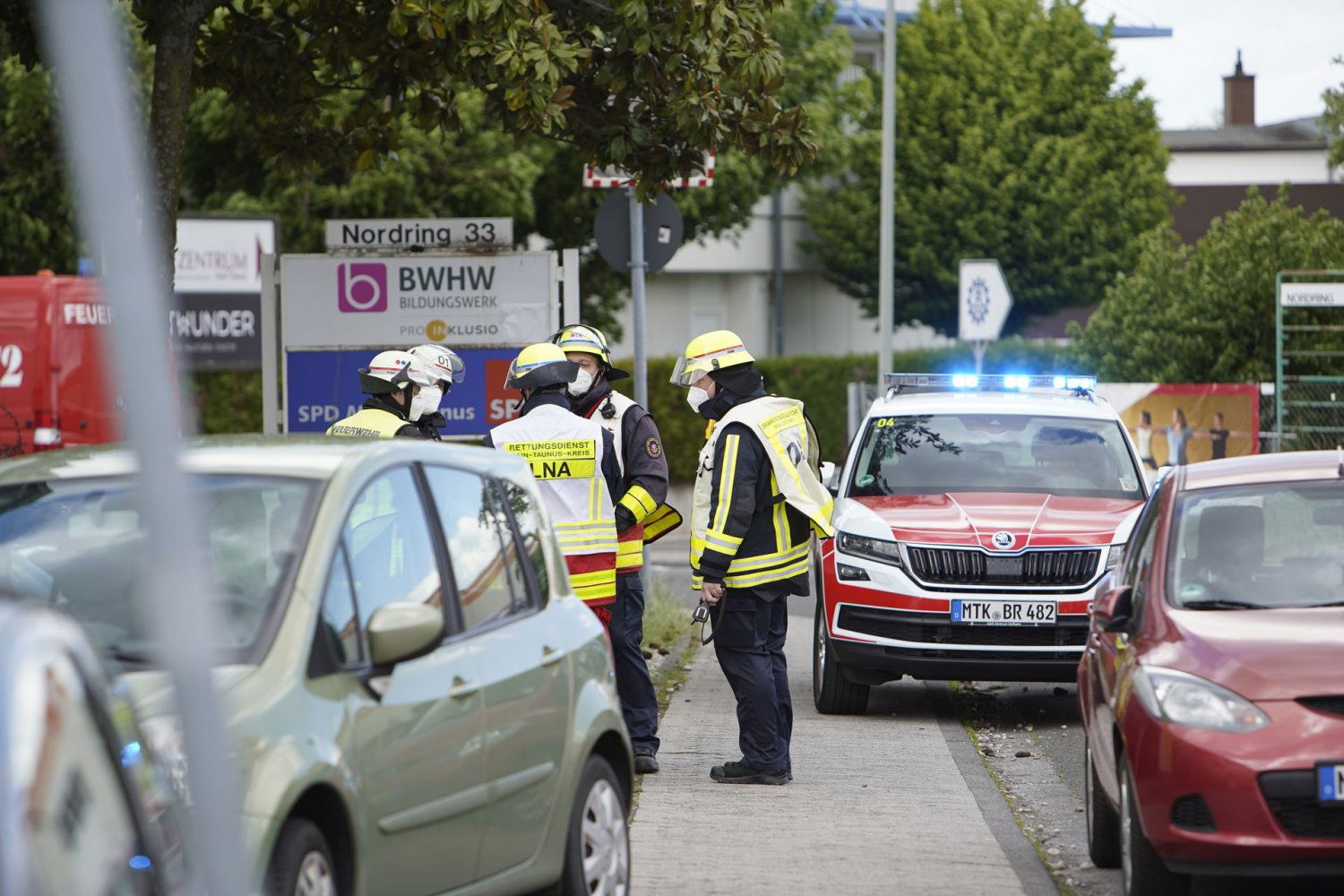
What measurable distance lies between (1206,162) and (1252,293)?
5198 centimetres

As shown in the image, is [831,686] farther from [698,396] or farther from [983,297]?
[983,297]

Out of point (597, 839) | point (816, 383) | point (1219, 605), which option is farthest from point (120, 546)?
point (816, 383)

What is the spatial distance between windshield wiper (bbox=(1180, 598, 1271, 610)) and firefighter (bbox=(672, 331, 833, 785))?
2577 mm

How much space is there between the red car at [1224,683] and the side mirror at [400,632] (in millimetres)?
2310

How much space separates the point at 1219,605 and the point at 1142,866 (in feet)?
2.89

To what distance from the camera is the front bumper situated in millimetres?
5785

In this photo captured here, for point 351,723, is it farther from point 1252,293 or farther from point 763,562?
point 1252,293

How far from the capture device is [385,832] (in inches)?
189

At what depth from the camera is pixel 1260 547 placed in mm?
6824

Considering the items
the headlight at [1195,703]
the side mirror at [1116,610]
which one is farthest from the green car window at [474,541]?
the side mirror at [1116,610]

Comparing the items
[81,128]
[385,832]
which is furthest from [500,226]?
[81,128]

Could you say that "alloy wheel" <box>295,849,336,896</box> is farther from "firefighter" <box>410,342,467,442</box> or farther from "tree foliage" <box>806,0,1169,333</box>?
"tree foliage" <box>806,0,1169,333</box>

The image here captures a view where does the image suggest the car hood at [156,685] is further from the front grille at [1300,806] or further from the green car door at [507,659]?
the front grille at [1300,806]

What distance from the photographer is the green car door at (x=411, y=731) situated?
188 inches
